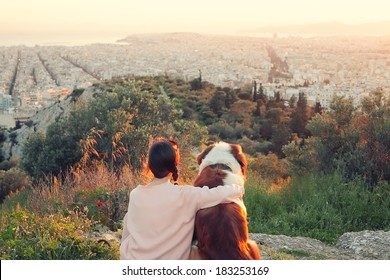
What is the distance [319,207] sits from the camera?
6.87 m

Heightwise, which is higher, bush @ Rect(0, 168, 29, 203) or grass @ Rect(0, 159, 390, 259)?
grass @ Rect(0, 159, 390, 259)

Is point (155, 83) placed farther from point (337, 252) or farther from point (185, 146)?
point (337, 252)

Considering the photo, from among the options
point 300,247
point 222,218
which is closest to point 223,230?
point 222,218

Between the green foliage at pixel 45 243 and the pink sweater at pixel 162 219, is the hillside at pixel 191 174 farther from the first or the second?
the pink sweater at pixel 162 219

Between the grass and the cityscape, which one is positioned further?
the cityscape

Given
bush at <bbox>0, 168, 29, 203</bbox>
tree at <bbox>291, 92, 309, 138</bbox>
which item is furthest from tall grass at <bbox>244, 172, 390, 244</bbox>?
tree at <bbox>291, 92, 309, 138</bbox>

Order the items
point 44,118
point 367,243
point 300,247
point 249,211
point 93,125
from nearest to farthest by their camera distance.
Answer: point 300,247 < point 367,243 < point 249,211 < point 93,125 < point 44,118

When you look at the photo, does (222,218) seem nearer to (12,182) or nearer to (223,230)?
(223,230)

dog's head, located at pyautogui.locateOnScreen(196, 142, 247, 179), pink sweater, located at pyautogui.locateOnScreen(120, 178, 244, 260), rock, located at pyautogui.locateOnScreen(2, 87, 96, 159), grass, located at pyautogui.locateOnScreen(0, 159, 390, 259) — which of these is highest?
dog's head, located at pyautogui.locateOnScreen(196, 142, 247, 179)

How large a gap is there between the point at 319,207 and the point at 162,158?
424 cm

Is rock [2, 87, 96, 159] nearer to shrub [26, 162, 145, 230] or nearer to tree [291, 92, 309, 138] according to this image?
tree [291, 92, 309, 138]

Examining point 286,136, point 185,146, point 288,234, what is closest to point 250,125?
point 286,136

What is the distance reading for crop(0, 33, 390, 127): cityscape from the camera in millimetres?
33062

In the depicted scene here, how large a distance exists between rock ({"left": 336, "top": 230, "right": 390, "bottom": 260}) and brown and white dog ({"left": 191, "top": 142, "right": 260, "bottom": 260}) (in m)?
3.03
